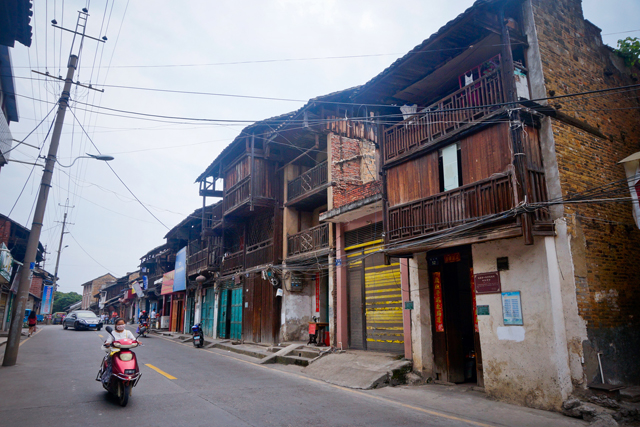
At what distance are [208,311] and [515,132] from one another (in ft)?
79.5

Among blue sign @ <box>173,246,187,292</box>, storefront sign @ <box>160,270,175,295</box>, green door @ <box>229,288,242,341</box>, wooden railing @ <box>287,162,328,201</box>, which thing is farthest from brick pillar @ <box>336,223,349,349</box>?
storefront sign @ <box>160,270,175,295</box>

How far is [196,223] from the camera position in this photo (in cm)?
3212

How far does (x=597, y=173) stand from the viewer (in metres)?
9.70

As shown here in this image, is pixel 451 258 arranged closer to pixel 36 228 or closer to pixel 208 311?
pixel 36 228

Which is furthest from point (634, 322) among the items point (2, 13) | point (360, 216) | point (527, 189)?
point (2, 13)

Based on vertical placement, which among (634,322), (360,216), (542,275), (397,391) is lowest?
(397,391)

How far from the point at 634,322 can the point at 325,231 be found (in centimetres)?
1036

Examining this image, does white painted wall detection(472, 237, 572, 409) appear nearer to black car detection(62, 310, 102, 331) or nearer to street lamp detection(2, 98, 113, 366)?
street lamp detection(2, 98, 113, 366)

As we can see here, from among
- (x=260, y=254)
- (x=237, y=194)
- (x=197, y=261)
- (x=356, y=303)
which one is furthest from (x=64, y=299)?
(x=356, y=303)

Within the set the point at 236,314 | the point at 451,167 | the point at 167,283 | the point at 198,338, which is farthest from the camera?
the point at 167,283

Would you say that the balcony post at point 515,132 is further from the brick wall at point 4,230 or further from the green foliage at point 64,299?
the green foliage at point 64,299

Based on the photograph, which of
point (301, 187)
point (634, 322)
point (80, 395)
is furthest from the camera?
point (301, 187)

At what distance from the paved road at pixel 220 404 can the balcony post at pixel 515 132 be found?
3474 mm

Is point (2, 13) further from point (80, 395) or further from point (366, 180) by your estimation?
point (366, 180)
